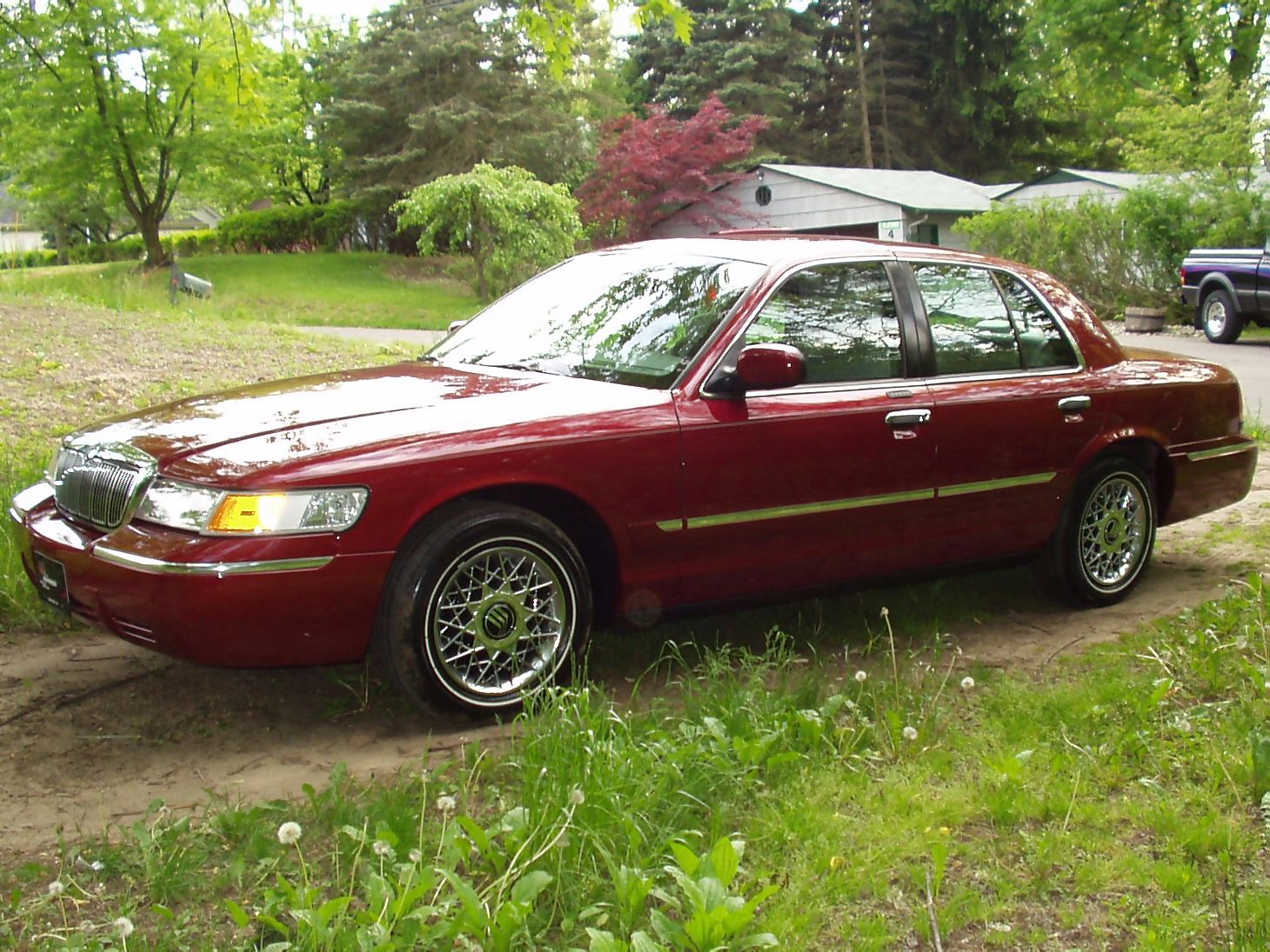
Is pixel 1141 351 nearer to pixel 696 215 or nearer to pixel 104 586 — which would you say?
pixel 104 586

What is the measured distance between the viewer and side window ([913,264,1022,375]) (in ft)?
17.2

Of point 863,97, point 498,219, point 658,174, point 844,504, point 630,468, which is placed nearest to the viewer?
point 630,468

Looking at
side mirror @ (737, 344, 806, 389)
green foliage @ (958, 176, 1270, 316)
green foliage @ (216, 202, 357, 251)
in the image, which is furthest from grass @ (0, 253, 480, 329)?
side mirror @ (737, 344, 806, 389)

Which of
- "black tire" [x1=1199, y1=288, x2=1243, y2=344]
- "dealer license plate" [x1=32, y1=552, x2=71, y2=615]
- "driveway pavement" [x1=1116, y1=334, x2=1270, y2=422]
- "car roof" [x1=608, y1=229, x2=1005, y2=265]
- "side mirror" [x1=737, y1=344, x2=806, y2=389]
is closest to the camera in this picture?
"dealer license plate" [x1=32, y1=552, x2=71, y2=615]

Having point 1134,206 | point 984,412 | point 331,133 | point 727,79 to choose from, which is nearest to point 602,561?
point 984,412

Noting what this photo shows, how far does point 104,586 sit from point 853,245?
3.13 metres

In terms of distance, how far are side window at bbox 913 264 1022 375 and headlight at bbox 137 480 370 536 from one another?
2.54m

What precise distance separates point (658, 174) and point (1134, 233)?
48.8 feet

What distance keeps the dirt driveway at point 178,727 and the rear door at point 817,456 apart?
69 cm

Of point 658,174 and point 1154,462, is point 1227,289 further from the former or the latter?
point 658,174

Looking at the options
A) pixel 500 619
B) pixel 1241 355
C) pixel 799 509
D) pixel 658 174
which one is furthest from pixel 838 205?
pixel 500 619

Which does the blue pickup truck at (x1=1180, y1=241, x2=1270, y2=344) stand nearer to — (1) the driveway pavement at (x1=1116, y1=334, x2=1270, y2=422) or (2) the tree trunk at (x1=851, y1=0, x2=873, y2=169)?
(1) the driveway pavement at (x1=1116, y1=334, x2=1270, y2=422)

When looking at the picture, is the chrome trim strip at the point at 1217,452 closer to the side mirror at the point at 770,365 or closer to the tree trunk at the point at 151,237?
the side mirror at the point at 770,365

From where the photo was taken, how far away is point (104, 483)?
410cm
